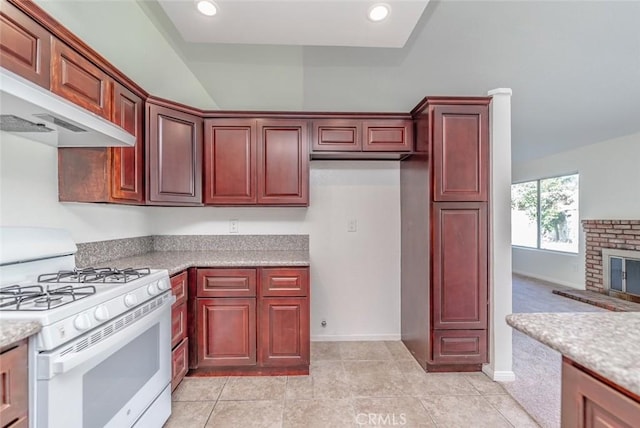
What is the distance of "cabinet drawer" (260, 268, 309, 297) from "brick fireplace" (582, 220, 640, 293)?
15.7ft

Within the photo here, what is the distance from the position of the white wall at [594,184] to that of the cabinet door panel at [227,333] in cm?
533

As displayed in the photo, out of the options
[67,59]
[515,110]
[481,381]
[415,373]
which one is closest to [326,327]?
[415,373]

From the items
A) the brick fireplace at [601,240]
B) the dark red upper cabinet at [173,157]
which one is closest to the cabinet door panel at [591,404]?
the dark red upper cabinet at [173,157]

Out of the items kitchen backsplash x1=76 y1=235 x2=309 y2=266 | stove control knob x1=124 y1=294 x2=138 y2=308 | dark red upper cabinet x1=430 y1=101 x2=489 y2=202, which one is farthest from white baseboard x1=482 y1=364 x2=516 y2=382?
stove control knob x1=124 y1=294 x2=138 y2=308

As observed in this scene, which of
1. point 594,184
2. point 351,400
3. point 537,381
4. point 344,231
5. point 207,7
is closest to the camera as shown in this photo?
point 207,7

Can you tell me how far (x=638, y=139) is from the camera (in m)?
4.05

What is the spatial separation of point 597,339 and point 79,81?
236 centimetres

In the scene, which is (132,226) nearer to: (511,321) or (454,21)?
(511,321)

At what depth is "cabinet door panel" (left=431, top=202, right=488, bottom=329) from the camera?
7.37 feet

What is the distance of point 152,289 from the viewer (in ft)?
5.23

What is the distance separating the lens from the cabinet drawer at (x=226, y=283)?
7.18 ft

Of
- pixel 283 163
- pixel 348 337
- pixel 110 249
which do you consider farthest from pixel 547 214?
pixel 110 249

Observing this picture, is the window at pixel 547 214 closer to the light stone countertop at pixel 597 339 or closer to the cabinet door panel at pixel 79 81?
the light stone countertop at pixel 597 339

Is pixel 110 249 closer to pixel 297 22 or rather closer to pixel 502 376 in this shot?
pixel 297 22
